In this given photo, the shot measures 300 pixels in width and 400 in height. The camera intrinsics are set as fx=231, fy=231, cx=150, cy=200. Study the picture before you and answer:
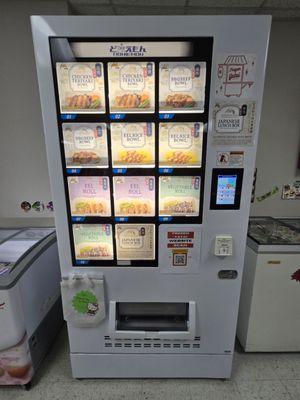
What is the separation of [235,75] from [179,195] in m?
0.65

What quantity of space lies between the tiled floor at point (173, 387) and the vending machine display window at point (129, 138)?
0.92 meters

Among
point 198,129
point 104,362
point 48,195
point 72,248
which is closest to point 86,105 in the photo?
point 198,129

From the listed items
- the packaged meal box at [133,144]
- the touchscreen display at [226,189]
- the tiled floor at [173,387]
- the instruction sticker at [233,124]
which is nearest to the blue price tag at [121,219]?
the packaged meal box at [133,144]

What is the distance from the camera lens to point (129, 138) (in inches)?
47.3

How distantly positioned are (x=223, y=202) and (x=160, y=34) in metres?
0.88

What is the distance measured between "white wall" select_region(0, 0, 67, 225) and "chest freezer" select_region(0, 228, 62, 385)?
0.36 meters

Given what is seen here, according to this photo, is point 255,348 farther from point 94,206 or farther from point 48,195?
point 48,195

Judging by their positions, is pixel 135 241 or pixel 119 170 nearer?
pixel 119 170

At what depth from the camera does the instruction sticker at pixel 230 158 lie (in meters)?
1.20

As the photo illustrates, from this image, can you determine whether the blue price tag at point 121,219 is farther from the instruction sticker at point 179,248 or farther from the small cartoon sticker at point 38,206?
the small cartoon sticker at point 38,206

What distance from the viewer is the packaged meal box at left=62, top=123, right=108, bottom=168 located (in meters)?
1.19

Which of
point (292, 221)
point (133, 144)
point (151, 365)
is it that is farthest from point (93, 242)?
point (292, 221)

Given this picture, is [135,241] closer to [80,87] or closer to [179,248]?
[179,248]

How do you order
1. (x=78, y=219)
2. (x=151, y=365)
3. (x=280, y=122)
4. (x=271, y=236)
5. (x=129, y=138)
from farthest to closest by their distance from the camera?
(x=280, y=122)
(x=271, y=236)
(x=151, y=365)
(x=78, y=219)
(x=129, y=138)
